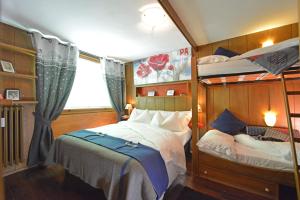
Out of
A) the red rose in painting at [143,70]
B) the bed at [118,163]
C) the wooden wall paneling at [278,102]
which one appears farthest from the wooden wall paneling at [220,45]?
the bed at [118,163]

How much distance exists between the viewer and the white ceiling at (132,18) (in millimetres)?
1904

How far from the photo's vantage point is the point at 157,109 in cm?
391

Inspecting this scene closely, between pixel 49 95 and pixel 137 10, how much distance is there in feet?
7.36

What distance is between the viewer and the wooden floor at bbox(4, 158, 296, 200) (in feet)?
6.12

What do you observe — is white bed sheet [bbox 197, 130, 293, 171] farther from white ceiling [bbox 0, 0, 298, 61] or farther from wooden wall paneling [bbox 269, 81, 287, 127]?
white ceiling [bbox 0, 0, 298, 61]

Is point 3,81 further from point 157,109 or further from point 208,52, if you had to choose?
point 208,52

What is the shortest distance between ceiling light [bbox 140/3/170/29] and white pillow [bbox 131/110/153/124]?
1954mm

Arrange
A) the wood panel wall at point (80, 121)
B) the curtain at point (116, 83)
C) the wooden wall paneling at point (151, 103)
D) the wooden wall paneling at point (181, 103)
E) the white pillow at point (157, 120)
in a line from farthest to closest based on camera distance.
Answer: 1. the curtain at point (116, 83)
2. the wooden wall paneling at point (151, 103)
3. the wooden wall paneling at point (181, 103)
4. the white pillow at point (157, 120)
5. the wood panel wall at point (80, 121)

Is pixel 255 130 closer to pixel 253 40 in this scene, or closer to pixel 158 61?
pixel 253 40

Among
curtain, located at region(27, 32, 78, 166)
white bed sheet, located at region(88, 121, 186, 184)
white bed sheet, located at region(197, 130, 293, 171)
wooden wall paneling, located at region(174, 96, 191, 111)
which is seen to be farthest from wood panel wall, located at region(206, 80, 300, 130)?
curtain, located at region(27, 32, 78, 166)

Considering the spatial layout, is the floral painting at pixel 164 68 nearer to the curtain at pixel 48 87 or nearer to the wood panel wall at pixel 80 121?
the wood panel wall at pixel 80 121

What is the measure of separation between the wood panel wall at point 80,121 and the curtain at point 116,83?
0.27 metres

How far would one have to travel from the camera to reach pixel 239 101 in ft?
9.22

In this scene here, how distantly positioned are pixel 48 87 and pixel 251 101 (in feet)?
12.6
